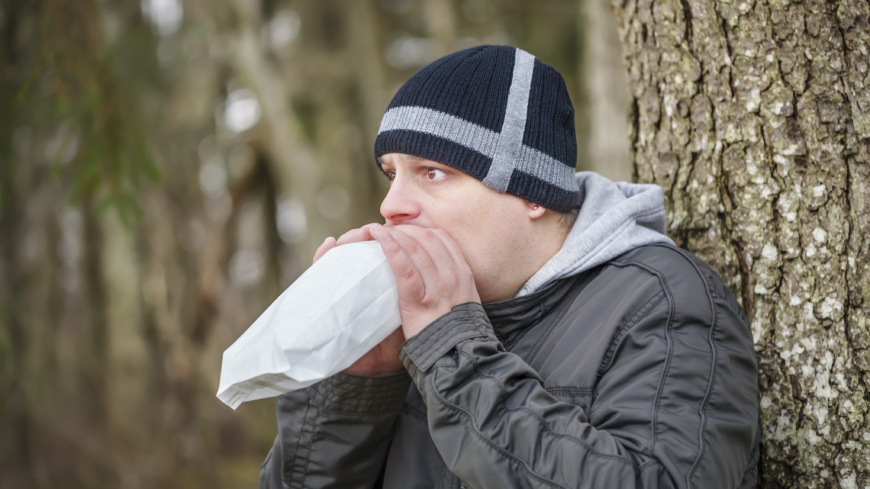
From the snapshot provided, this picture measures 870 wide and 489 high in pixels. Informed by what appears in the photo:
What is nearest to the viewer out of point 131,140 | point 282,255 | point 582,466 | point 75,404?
point 582,466

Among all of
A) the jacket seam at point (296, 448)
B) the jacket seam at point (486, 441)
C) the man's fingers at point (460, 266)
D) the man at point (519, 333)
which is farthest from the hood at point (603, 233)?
the jacket seam at point (296, 448)

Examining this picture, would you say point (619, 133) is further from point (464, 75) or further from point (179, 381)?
point (179, 381)

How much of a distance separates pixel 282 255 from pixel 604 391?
4951mm

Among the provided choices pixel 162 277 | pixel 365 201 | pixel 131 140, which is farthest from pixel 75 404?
pixel 131 140

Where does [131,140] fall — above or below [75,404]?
above

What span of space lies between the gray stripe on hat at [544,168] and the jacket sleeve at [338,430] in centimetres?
64

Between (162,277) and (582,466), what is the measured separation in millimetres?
6181

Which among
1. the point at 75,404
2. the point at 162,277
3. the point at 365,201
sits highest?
the point at 365,201

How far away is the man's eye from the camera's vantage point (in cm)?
170

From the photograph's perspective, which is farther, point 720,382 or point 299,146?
point 299,146

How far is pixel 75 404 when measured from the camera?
807 centimetres

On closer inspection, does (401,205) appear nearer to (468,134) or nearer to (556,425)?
(468,134)

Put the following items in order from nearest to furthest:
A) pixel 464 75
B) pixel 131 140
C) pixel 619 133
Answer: pixel 464 75 → pixel 131 140 → pixel 619 133

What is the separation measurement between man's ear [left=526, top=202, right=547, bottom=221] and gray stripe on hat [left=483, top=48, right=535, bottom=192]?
0.11 metres
